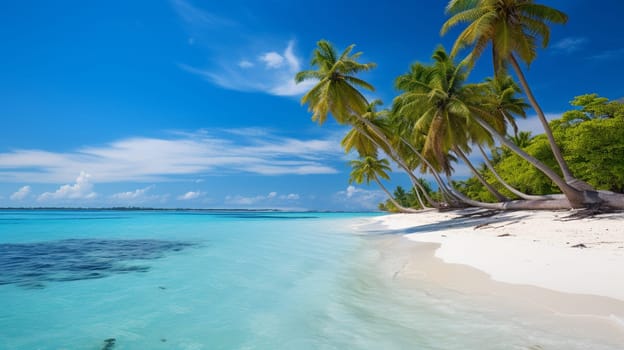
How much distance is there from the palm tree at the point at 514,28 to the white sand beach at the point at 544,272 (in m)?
5.25

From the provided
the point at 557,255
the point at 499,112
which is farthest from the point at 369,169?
the point at 557,255

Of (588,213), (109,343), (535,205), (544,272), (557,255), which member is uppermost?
(535,205)

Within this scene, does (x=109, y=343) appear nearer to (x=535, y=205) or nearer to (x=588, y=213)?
(x=588, y=213)

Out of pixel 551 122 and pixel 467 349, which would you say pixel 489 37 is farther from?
pixel 467 349

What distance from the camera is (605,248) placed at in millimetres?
6453

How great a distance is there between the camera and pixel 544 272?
518cm

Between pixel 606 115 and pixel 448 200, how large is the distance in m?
13.1

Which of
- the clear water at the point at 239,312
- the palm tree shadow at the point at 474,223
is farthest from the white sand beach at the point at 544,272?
the palm tree shadow at the point at 474,223

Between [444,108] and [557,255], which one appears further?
[444,108]

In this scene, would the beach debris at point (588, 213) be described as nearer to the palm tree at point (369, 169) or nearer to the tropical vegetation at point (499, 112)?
the tropical vegetation at point (499, 112)

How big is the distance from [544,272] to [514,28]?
10.5 metres

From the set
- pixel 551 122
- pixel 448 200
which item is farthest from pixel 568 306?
pixel 448 200

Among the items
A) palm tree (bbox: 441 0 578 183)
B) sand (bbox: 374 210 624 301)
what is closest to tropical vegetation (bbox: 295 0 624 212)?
palm tree (bbox: 441 0 578 183)

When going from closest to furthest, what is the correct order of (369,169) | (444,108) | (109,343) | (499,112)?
1. (109,343)
2. (444,108)
3. (499,112)
4. (369,169)
